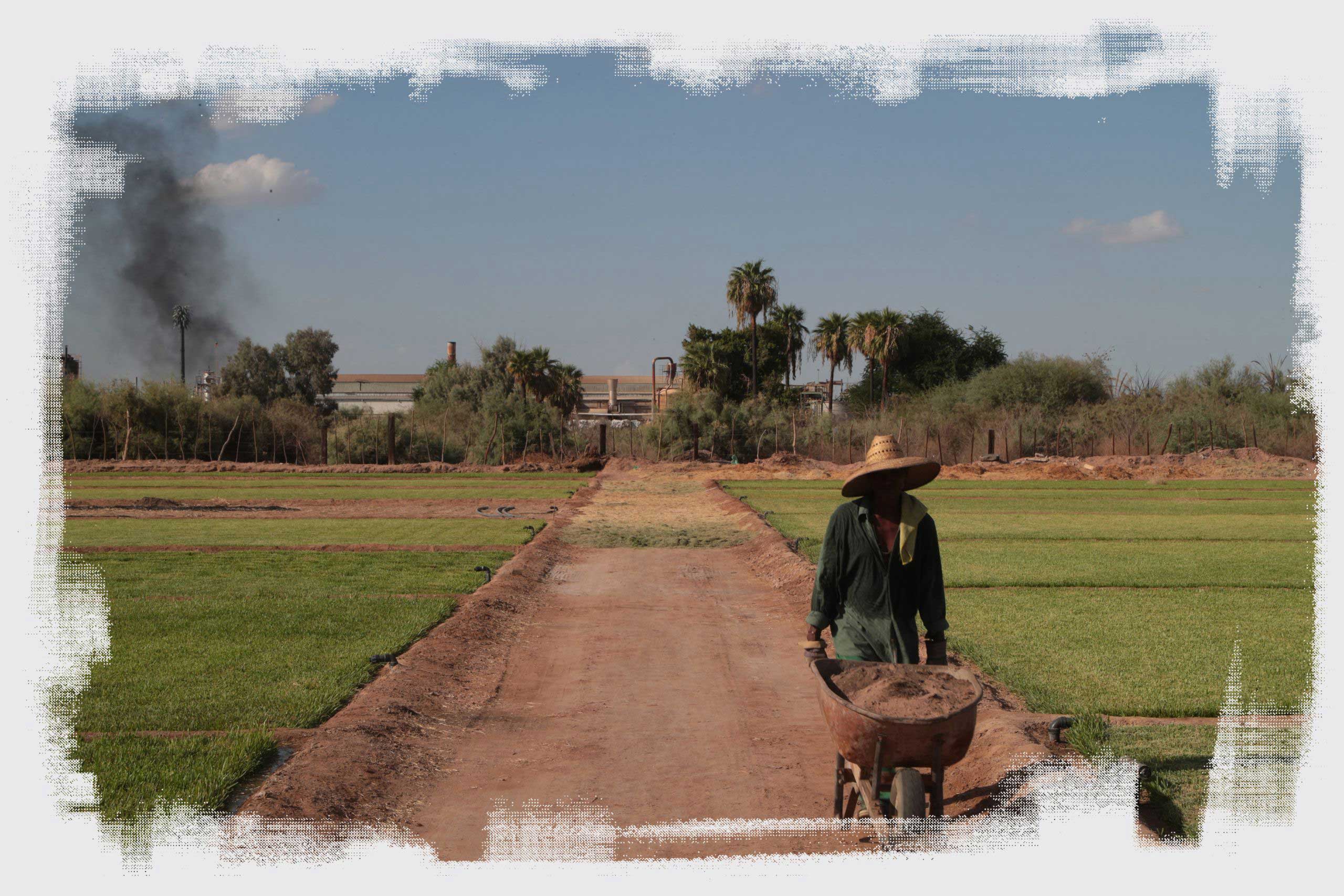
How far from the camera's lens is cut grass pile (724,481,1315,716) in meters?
7.98

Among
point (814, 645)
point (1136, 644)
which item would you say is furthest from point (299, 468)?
point (814, 645)

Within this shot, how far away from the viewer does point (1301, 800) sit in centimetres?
465

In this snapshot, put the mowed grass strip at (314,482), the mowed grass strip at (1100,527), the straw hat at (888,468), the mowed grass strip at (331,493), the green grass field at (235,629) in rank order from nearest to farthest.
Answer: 1. the straw hat at (888,468)
2. the green grass field at (235,629)
3. the mowed grass strip at (1100,527)
4. the mowed grass strip at (331,493)
5. the mowed grass strip at (314,482)

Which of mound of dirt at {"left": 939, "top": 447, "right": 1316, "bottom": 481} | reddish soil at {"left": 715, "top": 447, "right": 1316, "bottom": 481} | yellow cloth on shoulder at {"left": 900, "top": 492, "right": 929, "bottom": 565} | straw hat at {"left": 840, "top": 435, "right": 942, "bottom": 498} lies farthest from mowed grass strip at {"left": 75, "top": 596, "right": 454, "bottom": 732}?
mound of dirt at {"left": 939, "top": 447, "right": 1316, "bottom": 481}

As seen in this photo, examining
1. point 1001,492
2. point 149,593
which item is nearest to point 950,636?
point 149,593

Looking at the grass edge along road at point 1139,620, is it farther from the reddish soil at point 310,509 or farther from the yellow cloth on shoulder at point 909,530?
the reddish soil at point 310,509

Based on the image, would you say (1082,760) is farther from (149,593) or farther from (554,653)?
(149,593)

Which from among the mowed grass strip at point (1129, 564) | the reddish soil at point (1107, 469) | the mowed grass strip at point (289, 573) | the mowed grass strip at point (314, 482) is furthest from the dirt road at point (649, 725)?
the reddish soil at point (1107, 469)

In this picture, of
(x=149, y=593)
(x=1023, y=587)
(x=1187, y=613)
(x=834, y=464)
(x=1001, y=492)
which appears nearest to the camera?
(x=1187, y=613)

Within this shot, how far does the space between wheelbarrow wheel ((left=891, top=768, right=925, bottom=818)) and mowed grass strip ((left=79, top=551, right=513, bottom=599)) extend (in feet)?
29.7

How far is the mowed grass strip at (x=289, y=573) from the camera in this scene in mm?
12508

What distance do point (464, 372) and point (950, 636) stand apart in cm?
6473

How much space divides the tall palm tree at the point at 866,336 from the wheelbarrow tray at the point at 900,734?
63.5 meters

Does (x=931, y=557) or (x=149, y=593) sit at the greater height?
(x=931, y=557)
